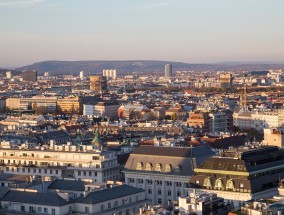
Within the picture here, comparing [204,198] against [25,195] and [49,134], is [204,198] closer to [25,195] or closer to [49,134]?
[25,195]

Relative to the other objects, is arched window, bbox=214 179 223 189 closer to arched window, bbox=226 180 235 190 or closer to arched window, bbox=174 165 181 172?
arched window, bbox=226 180 235 190

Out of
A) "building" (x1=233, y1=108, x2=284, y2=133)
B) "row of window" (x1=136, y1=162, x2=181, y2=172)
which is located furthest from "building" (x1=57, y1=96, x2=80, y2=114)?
"row of window" (x1=136, y1=162, x2=181, y2=172)

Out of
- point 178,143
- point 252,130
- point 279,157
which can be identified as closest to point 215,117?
point 252,130

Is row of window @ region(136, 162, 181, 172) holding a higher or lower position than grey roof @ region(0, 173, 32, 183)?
higher

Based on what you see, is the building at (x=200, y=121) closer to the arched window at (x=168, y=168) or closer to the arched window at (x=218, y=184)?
the arched window at (x=168, y=168)

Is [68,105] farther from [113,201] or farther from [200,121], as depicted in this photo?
[113,201]

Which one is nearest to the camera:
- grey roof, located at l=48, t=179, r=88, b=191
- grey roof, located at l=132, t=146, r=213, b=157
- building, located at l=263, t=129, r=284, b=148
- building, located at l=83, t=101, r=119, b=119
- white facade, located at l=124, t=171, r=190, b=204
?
grey roof, located at l=48, t=179, r=88, b=191

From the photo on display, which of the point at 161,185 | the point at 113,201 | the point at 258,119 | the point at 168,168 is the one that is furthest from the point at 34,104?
the point at 113,201
